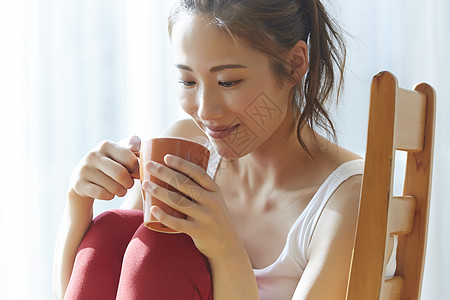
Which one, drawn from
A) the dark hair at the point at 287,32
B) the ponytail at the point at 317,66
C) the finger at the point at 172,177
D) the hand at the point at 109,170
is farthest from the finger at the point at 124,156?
the ponytail at the point at 317,66

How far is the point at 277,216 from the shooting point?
3.34 ft

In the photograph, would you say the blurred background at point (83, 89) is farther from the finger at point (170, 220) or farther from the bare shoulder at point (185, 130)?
the finger at point (170, 220)

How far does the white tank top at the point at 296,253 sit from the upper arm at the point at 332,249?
0.05 feet

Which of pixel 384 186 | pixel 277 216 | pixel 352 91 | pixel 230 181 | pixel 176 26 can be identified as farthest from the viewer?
A: pixel 352 91

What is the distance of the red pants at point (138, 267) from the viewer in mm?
715

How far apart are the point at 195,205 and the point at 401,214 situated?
26 cm

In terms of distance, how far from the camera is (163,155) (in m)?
0.71

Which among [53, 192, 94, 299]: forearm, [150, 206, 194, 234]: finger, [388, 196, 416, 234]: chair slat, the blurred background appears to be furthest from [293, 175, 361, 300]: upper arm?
the blurred background

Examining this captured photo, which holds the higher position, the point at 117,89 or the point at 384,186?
the point at 117,89

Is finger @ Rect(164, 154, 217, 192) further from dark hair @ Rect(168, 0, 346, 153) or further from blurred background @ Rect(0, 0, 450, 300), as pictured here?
blurred background @ Rect(0, 0, 450, 300)

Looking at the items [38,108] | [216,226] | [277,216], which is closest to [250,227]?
[277,216]

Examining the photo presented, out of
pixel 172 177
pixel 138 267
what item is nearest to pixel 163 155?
Answer: pixel 172 177

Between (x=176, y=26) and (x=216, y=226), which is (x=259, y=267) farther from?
(x=176, y=26)

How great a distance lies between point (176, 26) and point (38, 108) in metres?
1.09
